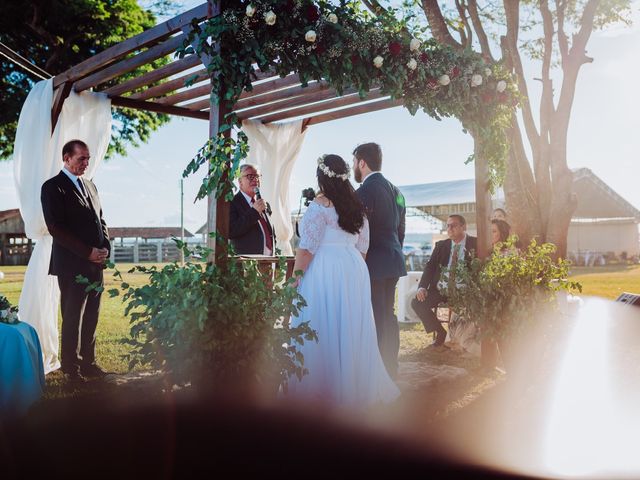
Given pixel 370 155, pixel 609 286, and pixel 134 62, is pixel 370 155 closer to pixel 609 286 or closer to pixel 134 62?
pixel 134 62

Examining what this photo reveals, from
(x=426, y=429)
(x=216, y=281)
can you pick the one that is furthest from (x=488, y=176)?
(x=216, y=281)

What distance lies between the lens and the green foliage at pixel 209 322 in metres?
3.21

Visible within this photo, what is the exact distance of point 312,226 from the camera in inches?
157

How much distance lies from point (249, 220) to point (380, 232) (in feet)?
5.61

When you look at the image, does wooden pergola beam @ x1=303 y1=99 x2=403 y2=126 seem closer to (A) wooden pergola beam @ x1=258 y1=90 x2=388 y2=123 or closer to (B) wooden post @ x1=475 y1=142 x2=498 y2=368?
(A) wooden pergola beam @ x1=258 y1=90 x2=388 y2=123

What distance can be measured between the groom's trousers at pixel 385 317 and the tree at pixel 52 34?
11.3m

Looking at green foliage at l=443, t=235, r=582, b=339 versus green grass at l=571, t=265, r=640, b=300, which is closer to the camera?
green foliage at l=443, t=235, r=582, b=339

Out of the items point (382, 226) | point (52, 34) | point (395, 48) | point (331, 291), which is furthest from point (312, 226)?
point (52, 34)

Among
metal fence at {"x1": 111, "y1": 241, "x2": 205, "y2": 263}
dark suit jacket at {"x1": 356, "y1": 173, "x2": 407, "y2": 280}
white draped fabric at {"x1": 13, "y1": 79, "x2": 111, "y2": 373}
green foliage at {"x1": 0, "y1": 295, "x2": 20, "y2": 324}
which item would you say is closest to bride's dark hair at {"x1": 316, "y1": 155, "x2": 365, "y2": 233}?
dark suit jacket at {"x1": 356, "y1": 173, "x2": 407, "y2": 280}

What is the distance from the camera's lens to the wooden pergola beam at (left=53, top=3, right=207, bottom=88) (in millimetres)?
4098

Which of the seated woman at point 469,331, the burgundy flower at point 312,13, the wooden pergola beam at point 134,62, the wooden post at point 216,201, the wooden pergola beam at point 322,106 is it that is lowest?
the seated woman at point 469,331

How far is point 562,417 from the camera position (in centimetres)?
406

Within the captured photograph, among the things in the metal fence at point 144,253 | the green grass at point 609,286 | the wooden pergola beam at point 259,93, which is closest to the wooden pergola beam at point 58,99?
the wooden pergola beam at point 259,93

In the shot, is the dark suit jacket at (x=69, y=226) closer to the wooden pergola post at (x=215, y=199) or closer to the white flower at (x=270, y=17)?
the wooden pergola post at (x=215, y=199)
